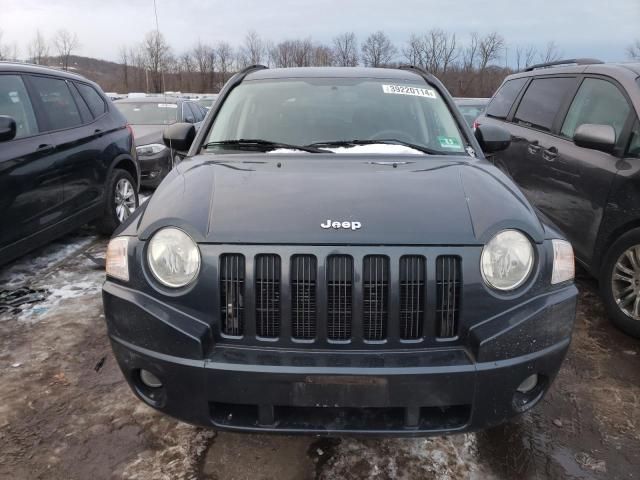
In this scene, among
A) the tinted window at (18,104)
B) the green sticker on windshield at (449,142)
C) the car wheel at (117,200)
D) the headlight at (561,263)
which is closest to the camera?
the headlight at (561,263)

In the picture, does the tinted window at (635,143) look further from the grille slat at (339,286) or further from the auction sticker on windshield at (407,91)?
the grille slat at (339,286)

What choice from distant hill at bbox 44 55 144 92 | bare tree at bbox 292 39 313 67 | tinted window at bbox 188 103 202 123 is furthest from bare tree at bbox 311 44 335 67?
tinted window at bbox 188 103 202 123

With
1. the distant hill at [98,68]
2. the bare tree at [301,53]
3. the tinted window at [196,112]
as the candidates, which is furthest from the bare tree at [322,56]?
the tinted window at [196,112]

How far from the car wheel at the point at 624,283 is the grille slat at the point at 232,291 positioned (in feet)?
9.57

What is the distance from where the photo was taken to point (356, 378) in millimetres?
1902

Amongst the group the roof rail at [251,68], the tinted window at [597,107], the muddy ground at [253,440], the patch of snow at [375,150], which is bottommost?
the muddy ground at [253,440]

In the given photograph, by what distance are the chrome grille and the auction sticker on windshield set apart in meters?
1.97

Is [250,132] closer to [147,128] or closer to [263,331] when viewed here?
[263,331]

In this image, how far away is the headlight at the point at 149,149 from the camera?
28.1ft

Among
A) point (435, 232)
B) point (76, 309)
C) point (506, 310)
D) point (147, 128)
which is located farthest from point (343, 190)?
point (147, 128)

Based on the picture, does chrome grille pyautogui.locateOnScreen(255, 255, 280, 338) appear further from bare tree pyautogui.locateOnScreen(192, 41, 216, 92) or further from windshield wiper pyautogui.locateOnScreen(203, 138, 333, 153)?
bare tree pyautogui.locateOnScreen(192, 41, 216, 92)

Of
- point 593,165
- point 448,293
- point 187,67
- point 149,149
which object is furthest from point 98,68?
point 448,293

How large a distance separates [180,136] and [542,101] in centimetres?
379

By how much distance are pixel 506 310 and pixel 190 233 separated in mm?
1309
